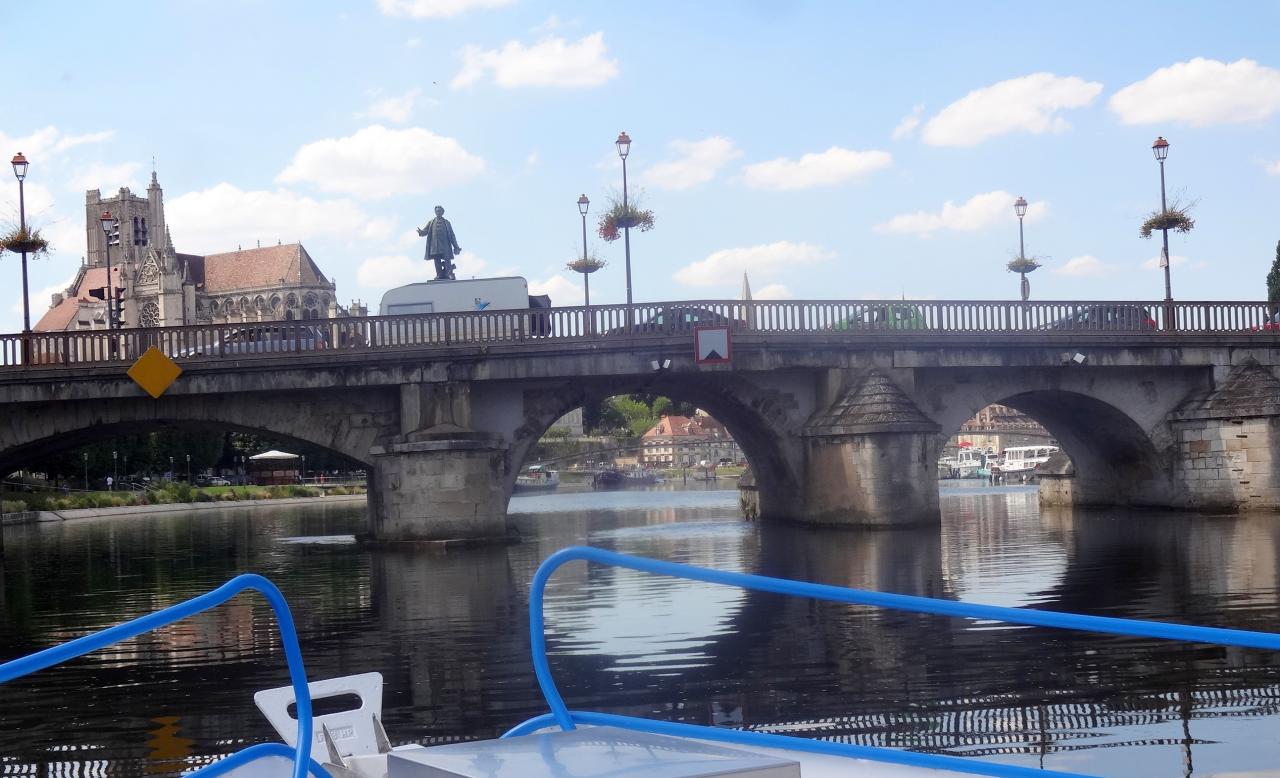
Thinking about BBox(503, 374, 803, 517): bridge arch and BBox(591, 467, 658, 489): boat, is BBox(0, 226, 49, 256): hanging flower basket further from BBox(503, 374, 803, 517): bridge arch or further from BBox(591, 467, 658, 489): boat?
BBox(591, 467, 658, 489): boat

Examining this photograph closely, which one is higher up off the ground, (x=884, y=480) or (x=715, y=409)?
(x=715, y=409)

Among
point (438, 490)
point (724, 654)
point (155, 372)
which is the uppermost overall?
point (155, 372)

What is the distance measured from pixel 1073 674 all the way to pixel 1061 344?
19.5 metres

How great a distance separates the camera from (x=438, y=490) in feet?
76.9

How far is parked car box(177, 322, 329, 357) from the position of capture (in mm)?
24734

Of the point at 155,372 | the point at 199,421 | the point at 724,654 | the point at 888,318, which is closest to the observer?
the point at 724,654

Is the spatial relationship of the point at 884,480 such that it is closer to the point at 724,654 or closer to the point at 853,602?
the point at 724,654

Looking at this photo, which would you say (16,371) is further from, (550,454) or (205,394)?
(550,454)

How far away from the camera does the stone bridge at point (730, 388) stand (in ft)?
77.7

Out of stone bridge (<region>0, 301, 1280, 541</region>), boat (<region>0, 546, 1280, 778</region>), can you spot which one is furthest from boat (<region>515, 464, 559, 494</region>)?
boat (<region>0, 546, 1280, 778</region>)

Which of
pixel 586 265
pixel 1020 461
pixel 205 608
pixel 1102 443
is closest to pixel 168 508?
pixel 586 265

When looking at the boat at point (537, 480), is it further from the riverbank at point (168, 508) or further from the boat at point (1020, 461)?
the boat at point (1020, 461)

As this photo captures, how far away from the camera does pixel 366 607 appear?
1478cm

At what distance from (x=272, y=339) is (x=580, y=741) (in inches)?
892
